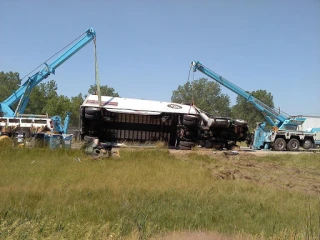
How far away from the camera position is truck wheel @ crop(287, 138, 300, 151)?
80.0 feet

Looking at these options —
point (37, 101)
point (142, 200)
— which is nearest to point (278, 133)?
point (142, 200)

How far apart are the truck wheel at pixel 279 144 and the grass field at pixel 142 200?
12.8 meters

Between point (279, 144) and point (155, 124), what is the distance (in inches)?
417

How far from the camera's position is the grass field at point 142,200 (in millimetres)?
4770

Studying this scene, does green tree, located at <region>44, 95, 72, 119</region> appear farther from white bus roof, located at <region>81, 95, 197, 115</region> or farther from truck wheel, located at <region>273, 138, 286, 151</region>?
truck wheel, located at <region>273, 138, 286, 151</region>

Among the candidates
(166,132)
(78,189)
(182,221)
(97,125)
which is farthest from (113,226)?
(166,132)

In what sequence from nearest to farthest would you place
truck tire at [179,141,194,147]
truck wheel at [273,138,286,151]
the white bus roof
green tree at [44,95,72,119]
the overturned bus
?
1. the white bus roof
2. the overturned bus
3. truck tire at [179,141,194,147]
4. truck wheel at [273,138,286,151]
5. green tree at [44,95,72,119]

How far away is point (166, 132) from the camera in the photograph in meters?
20.3

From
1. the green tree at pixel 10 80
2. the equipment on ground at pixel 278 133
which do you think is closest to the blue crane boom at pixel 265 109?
the equipment on ground at pixel 278 133

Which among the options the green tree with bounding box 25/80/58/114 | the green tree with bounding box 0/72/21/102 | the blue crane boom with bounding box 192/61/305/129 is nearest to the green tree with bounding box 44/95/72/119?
the green tree with bounding box 25/80/58/114

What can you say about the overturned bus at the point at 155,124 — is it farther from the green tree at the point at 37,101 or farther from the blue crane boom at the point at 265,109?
the green tree at the point at 37,101

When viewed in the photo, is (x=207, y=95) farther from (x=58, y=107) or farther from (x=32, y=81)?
(x=32, y=81)

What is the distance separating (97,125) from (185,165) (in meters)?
8.48

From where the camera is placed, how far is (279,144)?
24.1 meters
